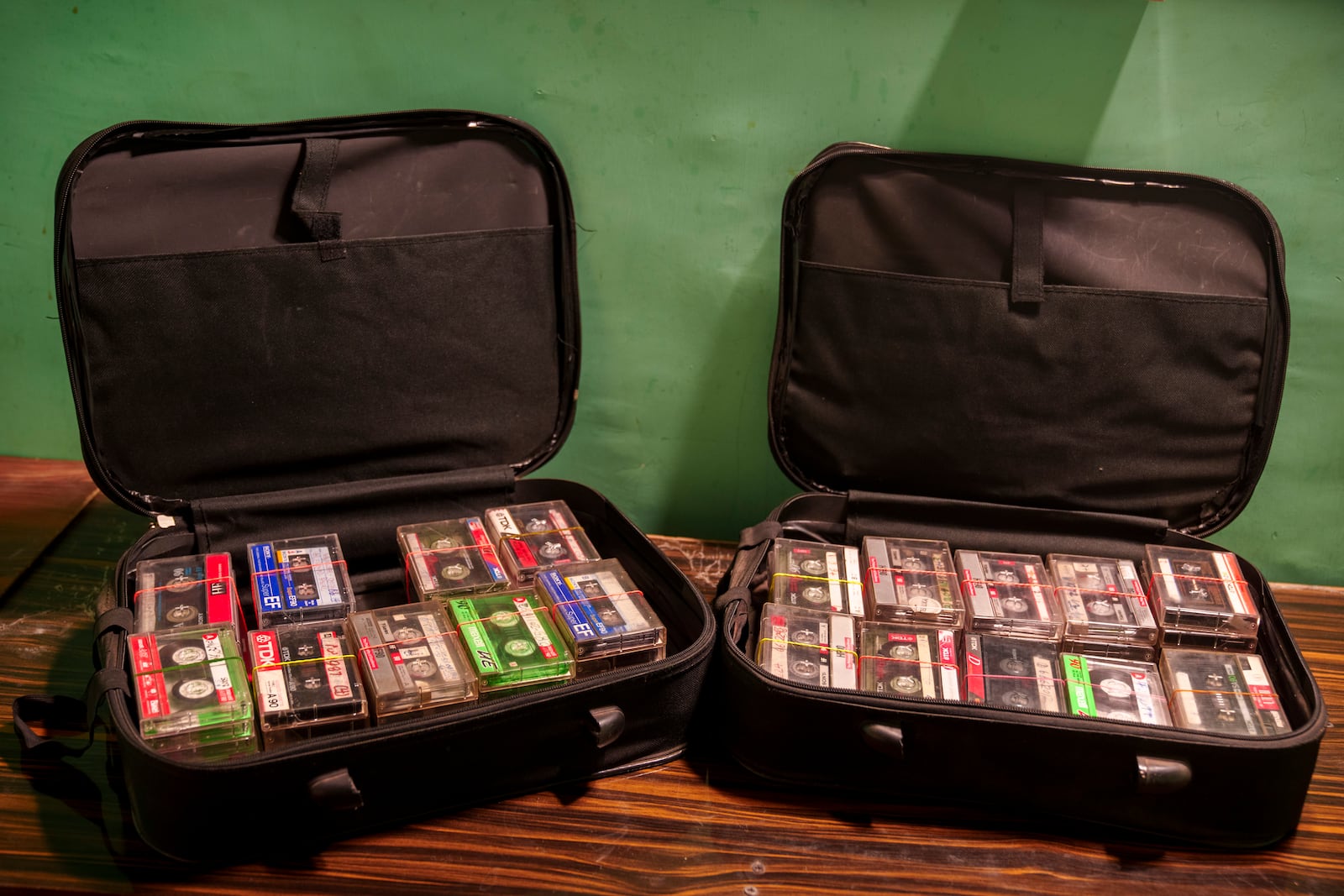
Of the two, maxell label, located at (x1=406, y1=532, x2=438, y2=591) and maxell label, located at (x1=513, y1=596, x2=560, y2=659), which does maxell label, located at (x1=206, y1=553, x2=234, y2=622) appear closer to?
maxell label, located at (x1=406, y1=532, x2=438, y2=591)

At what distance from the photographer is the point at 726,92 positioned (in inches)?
49.5

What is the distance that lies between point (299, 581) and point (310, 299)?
313mm

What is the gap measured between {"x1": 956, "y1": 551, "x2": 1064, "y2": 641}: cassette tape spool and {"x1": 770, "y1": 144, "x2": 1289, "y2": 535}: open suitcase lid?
4.7 inches

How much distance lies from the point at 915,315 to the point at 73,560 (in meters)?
1.05

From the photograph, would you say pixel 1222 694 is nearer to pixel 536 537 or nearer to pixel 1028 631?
pixel 1028 631

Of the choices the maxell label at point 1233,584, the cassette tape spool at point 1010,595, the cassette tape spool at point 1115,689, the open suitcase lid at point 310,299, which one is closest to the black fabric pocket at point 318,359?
the open suitcase lid at point 310,299

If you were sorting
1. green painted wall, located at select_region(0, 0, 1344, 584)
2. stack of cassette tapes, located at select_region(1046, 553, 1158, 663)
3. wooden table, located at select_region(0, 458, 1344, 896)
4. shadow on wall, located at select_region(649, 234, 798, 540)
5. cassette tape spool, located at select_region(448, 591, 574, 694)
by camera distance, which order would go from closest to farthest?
wooden table, located at select_region(0, 458, 1344, 896), cassette tape spool, located at select_region(448, 591, 574, 694), stack of cassette tapes, located at select_region(1046, 553, 1158, 663), green painted wall, located at select_region(0, 0, 1344, 584), shadow on wall, located at select_region(649, 234, 798, 540)

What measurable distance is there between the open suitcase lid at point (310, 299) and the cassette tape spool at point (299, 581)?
0.11 m

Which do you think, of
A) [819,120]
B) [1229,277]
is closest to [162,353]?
[819,120]

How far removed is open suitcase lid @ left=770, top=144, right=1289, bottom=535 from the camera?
3.94 ft

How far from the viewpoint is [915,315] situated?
123cm

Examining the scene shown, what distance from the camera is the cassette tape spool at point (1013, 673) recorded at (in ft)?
3.34

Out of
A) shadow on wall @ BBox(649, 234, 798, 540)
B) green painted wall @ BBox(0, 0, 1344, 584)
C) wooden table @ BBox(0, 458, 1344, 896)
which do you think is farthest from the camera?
shadow on wall @ BBox(649, 234, 798, 540)

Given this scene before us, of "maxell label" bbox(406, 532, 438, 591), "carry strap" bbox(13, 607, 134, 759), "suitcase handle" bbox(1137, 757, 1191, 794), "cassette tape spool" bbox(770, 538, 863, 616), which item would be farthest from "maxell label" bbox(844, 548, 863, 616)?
"carry strap" bbox(13, 607, 134, 759)
